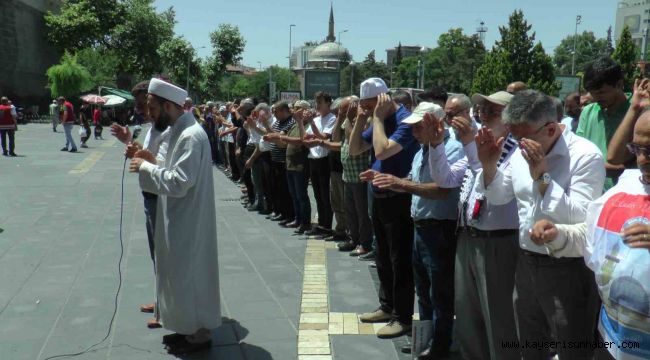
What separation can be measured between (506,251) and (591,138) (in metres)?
1.22

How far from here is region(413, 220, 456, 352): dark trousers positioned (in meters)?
3.72

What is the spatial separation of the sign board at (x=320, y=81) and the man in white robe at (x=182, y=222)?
20.0m

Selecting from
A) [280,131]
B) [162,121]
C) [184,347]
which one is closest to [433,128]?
[162,121]

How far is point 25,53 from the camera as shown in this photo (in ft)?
140

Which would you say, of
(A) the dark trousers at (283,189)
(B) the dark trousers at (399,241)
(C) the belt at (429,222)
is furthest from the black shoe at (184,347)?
(A) the dark trousers at (283,189)

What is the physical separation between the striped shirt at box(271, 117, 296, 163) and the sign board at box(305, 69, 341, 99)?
15.4 meters

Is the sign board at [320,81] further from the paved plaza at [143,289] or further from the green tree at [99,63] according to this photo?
the green tree at [99,63]

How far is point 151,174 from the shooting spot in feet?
12.6

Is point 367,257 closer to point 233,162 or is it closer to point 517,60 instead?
point 233,162

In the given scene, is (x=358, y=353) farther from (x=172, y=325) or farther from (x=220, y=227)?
(x=220, y=227)

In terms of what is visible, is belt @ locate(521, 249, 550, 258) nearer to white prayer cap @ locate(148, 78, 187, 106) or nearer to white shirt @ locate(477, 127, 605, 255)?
white shirt @ locate(477, 127, 605, 255)

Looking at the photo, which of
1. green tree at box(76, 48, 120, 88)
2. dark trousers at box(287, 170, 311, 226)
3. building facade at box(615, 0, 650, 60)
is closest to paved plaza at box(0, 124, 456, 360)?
dark trousers at box(287, 170, 311, 226)

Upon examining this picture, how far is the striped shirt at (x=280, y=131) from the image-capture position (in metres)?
8.15

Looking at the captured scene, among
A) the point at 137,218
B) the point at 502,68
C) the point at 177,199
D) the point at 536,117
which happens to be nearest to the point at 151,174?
the point at 177,199
